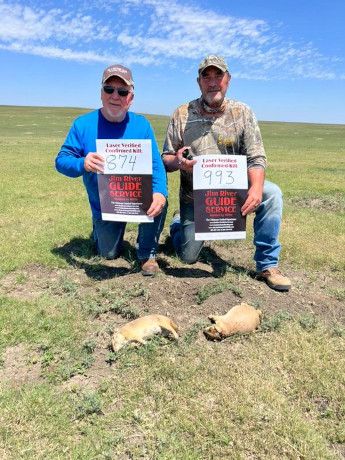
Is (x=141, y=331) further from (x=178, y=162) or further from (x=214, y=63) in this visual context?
(x=214, y=63)

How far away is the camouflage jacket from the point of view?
4270mm

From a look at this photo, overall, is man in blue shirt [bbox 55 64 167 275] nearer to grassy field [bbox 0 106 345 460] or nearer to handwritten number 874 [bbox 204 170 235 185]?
grassy field [bbox 0 106 345 460]

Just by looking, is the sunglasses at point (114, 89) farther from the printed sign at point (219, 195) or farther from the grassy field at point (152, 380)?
the grassy field at point (152, 380)

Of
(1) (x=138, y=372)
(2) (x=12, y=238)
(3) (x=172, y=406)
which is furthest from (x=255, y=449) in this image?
(2) (x=12, y=238)

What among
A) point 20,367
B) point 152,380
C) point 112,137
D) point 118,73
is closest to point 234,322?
point 152,380

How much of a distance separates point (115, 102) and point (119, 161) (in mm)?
657

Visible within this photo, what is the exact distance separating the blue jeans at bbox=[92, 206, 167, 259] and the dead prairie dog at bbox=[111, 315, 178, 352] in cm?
155

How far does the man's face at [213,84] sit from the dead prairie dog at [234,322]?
87.8 inches

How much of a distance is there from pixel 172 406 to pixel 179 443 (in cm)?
28

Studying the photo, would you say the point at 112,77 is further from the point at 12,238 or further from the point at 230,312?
the point at 12,238

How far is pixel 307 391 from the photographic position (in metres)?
2.64

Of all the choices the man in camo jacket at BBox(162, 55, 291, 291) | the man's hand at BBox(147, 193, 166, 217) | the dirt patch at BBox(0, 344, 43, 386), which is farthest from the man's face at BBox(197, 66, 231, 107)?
the dirt patch at BBox(0, 344, 43, 386)

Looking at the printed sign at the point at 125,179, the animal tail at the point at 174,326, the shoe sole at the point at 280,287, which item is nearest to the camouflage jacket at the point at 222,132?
the printed sign at the point at 125,179

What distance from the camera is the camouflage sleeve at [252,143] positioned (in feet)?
13.9
